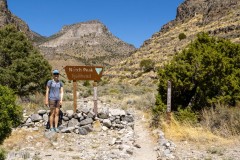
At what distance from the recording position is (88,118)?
12.0 metres

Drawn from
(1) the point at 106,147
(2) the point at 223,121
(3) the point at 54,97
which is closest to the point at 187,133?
(2) the point at 223,121

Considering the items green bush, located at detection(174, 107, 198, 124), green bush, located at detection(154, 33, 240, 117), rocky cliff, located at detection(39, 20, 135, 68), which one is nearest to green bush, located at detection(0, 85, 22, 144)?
green bush, located at detection(154, 33, 240, 117)

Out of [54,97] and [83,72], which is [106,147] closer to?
[54,97]

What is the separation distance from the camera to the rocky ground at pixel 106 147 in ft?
27.8

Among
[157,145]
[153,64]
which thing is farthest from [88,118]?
[153,64]

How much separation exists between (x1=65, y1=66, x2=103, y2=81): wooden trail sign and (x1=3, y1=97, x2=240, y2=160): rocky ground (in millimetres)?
2221

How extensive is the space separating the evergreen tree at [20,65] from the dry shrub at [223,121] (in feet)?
38.4

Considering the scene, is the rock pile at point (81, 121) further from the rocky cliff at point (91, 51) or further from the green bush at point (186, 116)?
the rocky cliff at point (91, 51)

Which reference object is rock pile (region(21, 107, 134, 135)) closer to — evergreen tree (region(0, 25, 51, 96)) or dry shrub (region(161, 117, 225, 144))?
dry shrub (region(161, 117, 225, 144))

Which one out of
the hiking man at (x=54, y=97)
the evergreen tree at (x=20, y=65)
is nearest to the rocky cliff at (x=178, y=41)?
the evergreen tree at (x=20, y=65)

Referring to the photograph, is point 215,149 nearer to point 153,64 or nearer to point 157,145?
point 157,145

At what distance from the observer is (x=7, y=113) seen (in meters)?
10.5

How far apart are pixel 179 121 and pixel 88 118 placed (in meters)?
3.28

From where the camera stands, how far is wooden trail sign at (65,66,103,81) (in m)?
12.8
